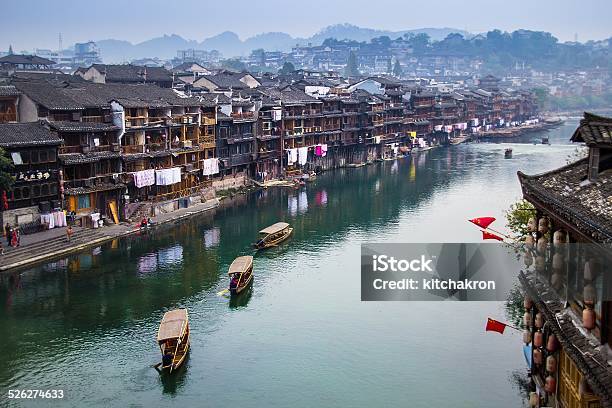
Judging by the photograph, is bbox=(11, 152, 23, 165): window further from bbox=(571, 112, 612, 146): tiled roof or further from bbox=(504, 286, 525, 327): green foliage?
bbox=(571, 112, 612, 146): tiled roof

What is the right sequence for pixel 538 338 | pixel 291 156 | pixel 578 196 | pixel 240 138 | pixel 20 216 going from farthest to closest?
pixel 291 156 < pixel 240 138 < pixel 20 216 < pixel 538 338 < pixel 578 196

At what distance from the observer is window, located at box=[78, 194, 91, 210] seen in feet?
146

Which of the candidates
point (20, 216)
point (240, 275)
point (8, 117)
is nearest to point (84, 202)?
point (20, 216)

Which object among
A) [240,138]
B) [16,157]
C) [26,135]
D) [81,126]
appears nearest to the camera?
[16,157]

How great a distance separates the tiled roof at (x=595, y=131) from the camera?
12.8m

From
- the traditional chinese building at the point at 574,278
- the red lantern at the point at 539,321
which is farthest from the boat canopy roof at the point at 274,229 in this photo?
the red lantern at the point at 539,321

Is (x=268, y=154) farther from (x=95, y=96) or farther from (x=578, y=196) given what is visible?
(x=578, y=196)

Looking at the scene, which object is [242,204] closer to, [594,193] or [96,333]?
[96,333]

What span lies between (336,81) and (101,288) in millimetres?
75722

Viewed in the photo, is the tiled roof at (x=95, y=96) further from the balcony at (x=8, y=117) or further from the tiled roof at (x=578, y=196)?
the tiled roof at (x=578, y=196)

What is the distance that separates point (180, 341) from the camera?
26.9 meters

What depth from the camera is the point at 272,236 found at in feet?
145

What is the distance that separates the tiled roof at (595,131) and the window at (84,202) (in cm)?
3560

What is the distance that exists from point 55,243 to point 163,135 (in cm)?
1498
